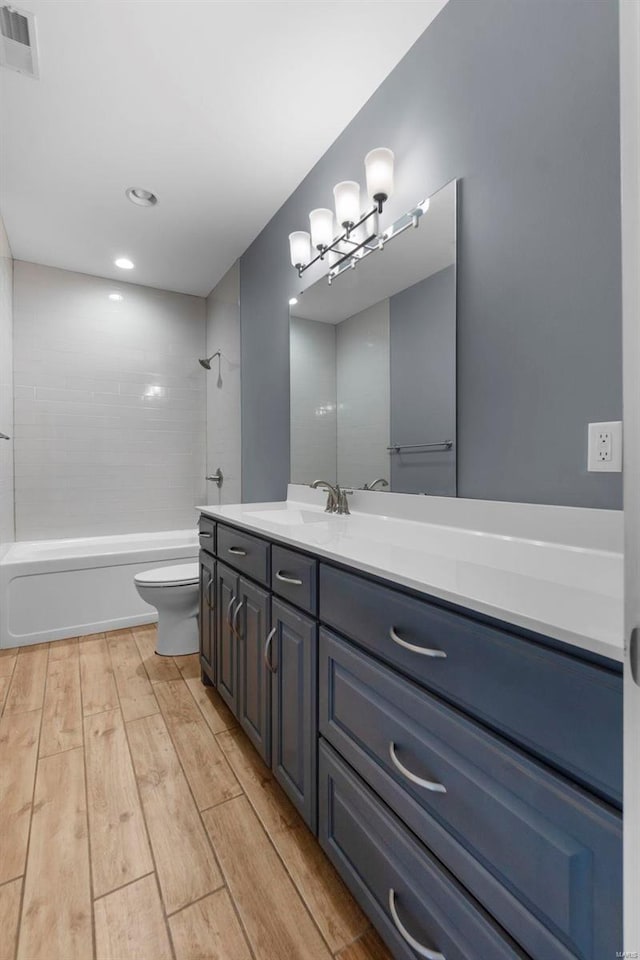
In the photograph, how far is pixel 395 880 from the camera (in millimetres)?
886

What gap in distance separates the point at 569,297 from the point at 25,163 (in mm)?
2602

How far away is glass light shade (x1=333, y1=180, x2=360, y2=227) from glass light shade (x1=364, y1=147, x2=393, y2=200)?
0.49 ft

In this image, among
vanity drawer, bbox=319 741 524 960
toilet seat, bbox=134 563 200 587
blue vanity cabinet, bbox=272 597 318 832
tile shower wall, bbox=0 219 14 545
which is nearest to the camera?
vanity drawer, bbox=319 741 524 960

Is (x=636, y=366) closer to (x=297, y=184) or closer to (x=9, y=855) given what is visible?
(x=9, y=855)

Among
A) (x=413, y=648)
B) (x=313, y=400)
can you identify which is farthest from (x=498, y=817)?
(x=313, y=400)

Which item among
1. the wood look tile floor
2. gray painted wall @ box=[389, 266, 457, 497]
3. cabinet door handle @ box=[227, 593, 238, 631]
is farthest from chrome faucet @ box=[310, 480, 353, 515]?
the wood look tile floor

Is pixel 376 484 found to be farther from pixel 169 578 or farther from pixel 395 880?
pixel 169 578

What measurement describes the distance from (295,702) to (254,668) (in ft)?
1.01

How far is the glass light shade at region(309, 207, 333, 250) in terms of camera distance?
6.18 feet

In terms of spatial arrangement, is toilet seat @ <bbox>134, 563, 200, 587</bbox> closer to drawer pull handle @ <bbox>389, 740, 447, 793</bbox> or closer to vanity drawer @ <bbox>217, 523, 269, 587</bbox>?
vanity drawer @ <bbox>217, 523, 269, 587</bbox>

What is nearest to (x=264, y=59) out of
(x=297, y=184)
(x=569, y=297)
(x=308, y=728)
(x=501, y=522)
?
(x=297, y=184)

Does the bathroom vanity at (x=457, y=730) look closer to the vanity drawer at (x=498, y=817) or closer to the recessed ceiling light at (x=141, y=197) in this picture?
the vanity drawer at (x=498, y=817)

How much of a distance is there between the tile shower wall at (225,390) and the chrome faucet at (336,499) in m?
1.33

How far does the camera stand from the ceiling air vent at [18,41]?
145cm
